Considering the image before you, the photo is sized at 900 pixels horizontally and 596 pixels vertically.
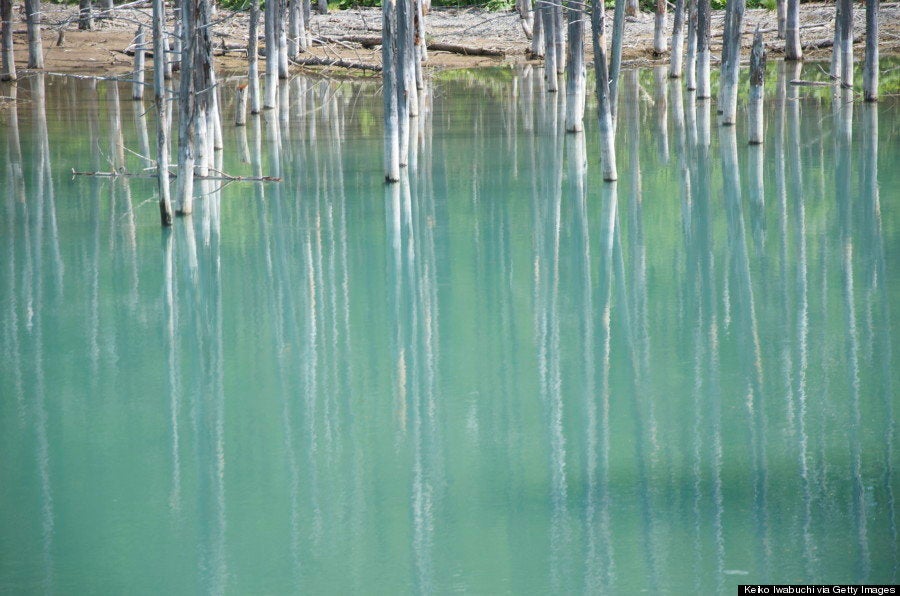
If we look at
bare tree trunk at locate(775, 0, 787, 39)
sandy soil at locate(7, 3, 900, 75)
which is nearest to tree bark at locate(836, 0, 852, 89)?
sandy soil at locate(7, 3, 900, 75)

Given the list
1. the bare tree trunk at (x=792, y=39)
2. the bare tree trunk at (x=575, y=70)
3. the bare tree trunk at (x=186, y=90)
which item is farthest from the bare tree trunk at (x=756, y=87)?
the bare tree trunk at (x=792, y=39)

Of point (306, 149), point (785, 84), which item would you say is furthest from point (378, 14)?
point (306, 149)

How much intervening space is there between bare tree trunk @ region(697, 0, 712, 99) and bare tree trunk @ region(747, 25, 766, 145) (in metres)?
5.76

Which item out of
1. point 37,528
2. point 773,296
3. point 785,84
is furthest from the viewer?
point 785,84

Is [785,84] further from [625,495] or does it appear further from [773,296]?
[625,495]

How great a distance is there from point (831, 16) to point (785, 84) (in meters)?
12.6

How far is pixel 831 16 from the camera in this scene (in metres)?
40.0

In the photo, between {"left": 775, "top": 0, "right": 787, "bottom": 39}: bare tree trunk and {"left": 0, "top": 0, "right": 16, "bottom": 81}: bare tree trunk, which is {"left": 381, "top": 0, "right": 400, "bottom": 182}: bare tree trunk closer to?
{"left": 0, "top": 0, "right": 16, "bottom": 81}: bare tree trunk

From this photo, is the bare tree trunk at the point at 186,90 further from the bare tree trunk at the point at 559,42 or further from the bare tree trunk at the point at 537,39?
the bare tree trunk at the point at 537,39

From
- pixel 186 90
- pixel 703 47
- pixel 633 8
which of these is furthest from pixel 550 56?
pixel 186 90

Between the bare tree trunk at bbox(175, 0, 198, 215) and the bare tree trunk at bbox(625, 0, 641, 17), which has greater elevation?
the bare tree trunk at bbox(625, 0, 641, 17)

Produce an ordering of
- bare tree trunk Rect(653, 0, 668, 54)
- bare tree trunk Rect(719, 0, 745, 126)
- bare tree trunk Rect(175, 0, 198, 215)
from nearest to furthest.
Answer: bare tree trunk Rect(175, 0, 198, 215)
bare tree trunk Rect(719, 0, 745, 126)
bare tree trunk Rect(653, 0, 668, 54)

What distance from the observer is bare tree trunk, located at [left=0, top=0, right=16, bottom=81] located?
88.2 feet

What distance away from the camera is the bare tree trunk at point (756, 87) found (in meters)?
17.5
